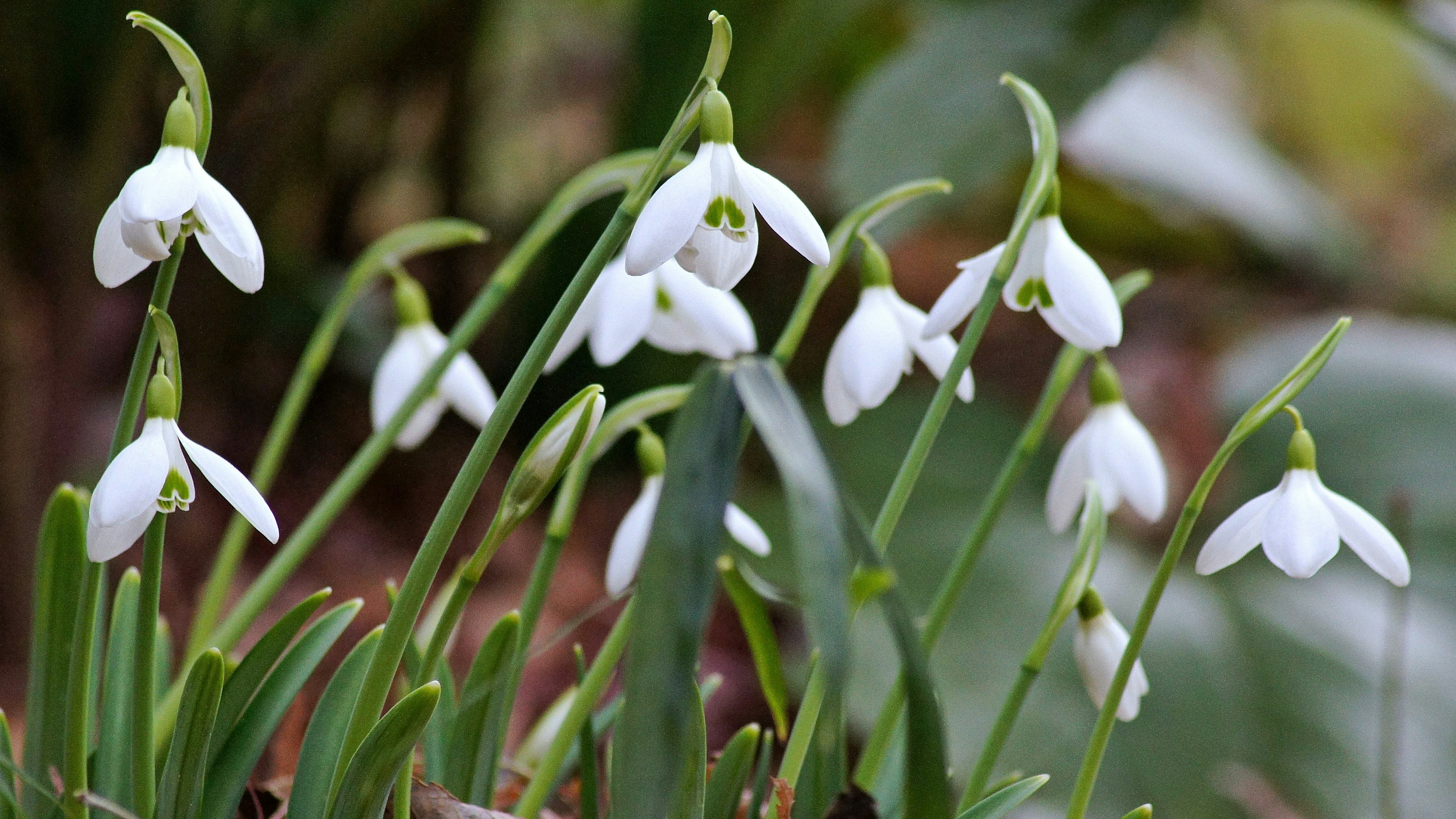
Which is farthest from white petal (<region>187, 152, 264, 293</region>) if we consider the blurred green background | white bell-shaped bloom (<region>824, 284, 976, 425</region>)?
the blurred green background

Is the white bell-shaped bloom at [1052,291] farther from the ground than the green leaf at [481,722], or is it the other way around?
the white bell-shaped bloom at [1052,291]

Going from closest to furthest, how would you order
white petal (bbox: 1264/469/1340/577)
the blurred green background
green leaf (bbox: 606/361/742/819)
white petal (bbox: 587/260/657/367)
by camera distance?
green leaf (bbox: 606/361/742/819) < white petal (bbox: 1264/469/1340/577) < white petal (bbox: 587/260/657/367) < the blurred green background

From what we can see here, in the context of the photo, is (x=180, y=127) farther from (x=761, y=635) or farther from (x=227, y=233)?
(x=761, y=635)

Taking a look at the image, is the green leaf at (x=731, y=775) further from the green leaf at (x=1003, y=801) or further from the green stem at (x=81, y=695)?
the green stem at (x=81, y=695)

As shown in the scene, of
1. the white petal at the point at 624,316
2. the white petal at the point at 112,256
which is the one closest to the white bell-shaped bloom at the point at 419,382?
the white petal at the point at 624,316

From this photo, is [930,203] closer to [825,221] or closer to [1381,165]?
[825,221]

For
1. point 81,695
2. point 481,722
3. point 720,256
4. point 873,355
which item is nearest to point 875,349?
point 873,355

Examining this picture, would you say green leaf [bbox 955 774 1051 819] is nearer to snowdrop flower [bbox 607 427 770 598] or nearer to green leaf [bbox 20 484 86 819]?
snowdrop flower [bbox 607 427 770 598]
